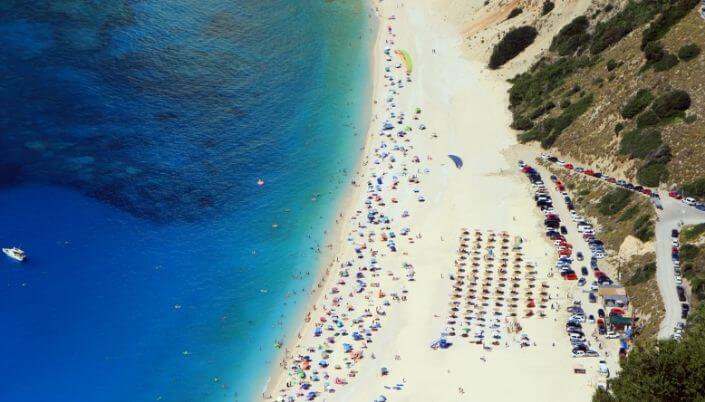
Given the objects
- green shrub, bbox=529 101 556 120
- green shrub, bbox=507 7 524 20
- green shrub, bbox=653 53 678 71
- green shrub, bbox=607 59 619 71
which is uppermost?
green shrub, bbox=507 7 524 20

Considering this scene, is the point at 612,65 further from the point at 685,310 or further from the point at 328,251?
the point at 328,251

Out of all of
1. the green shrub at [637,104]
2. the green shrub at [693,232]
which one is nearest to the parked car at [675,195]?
the green shrub at [693,232]

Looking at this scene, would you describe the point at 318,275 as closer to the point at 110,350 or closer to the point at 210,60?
the point at 110,350

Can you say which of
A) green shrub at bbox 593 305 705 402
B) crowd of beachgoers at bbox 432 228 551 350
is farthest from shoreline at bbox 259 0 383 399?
green shrub at bbox 593 305 705 402

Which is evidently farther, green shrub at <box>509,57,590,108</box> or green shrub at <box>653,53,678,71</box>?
green shrub at <box>509,57,590,108</box>

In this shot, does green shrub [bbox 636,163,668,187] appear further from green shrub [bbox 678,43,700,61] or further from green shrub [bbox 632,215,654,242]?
green shrub [bbox 678,43,700,61]

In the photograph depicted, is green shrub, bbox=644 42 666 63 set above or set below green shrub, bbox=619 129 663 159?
above

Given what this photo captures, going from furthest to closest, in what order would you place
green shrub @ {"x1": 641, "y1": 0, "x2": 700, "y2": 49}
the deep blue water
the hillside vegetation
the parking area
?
green shrub @ {"x1": 641, "y1": 0, "x2": 700, "y2": 49} < the hillside vegetation < the deep blue water < the parking area

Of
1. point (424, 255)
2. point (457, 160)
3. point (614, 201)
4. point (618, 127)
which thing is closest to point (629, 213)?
point (614, 201)
